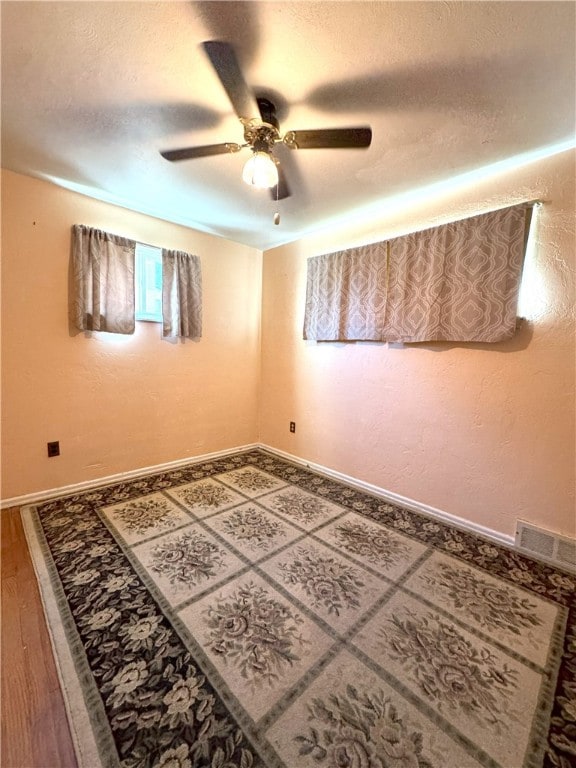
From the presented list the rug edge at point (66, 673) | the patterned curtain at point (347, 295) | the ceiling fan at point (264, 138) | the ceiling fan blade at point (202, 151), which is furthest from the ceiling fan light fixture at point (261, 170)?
the rug edge at point (66, 673)

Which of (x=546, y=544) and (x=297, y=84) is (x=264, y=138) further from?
(x=546, y=544)

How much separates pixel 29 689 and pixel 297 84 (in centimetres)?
255

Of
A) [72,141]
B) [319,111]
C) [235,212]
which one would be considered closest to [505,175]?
[319,111]

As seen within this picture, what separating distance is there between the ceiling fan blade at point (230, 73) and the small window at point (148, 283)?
176 cm

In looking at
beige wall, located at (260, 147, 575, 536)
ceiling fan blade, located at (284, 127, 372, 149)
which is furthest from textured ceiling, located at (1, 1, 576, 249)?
beige wall, located at (260, 147, 575, 536)

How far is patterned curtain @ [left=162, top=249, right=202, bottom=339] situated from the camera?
9.27 ft

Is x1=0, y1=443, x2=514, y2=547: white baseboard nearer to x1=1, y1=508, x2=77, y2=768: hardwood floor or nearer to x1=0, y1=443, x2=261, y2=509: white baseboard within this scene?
x1=0, y1=443, x2=261, y2=509: white baseboard

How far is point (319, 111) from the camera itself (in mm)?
1509

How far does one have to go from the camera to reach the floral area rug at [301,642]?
3.04 ft

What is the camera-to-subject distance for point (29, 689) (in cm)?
104

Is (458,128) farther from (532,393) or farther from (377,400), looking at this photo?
(377,400)

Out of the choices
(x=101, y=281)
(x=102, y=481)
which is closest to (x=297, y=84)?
(x=101, y=281)

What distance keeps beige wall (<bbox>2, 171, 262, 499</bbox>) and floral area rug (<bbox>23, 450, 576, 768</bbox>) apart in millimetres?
566

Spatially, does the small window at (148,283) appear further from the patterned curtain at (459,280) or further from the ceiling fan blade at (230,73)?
the patterned curtain at (459,280)
